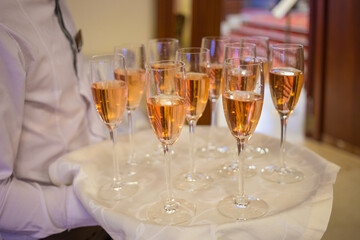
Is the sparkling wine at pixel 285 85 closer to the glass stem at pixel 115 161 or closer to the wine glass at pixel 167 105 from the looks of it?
the wine glass at pixel 167 105

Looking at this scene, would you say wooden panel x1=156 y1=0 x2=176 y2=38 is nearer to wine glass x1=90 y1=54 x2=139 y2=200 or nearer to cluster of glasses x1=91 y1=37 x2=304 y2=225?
cluster of glasses x1=91 y1=37 x2=304 y2=225

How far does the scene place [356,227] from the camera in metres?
2.40

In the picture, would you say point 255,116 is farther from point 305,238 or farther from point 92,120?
point 92,120

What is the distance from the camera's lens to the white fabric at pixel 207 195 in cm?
83

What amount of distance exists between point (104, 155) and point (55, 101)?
0.22 meters

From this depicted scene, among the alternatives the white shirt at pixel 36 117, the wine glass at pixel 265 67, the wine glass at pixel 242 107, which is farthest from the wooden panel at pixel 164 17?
the wine glass at pixel 242 107

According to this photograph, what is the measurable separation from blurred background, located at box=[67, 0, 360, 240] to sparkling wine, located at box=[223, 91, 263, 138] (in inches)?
62.4

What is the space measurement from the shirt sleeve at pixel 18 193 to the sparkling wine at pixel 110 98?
0.24 meters

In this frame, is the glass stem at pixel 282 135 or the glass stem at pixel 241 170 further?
the glass stem at pixel 282 135

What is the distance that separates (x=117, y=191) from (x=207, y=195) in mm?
216

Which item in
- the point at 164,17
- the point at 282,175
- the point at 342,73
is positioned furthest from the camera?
the point at 342,73

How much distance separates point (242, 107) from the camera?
89 centimetres

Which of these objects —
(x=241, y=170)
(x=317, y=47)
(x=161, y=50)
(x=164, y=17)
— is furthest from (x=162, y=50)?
(x=317, y=47)

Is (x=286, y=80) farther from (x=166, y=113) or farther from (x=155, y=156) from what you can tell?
(x=155, y=156)
